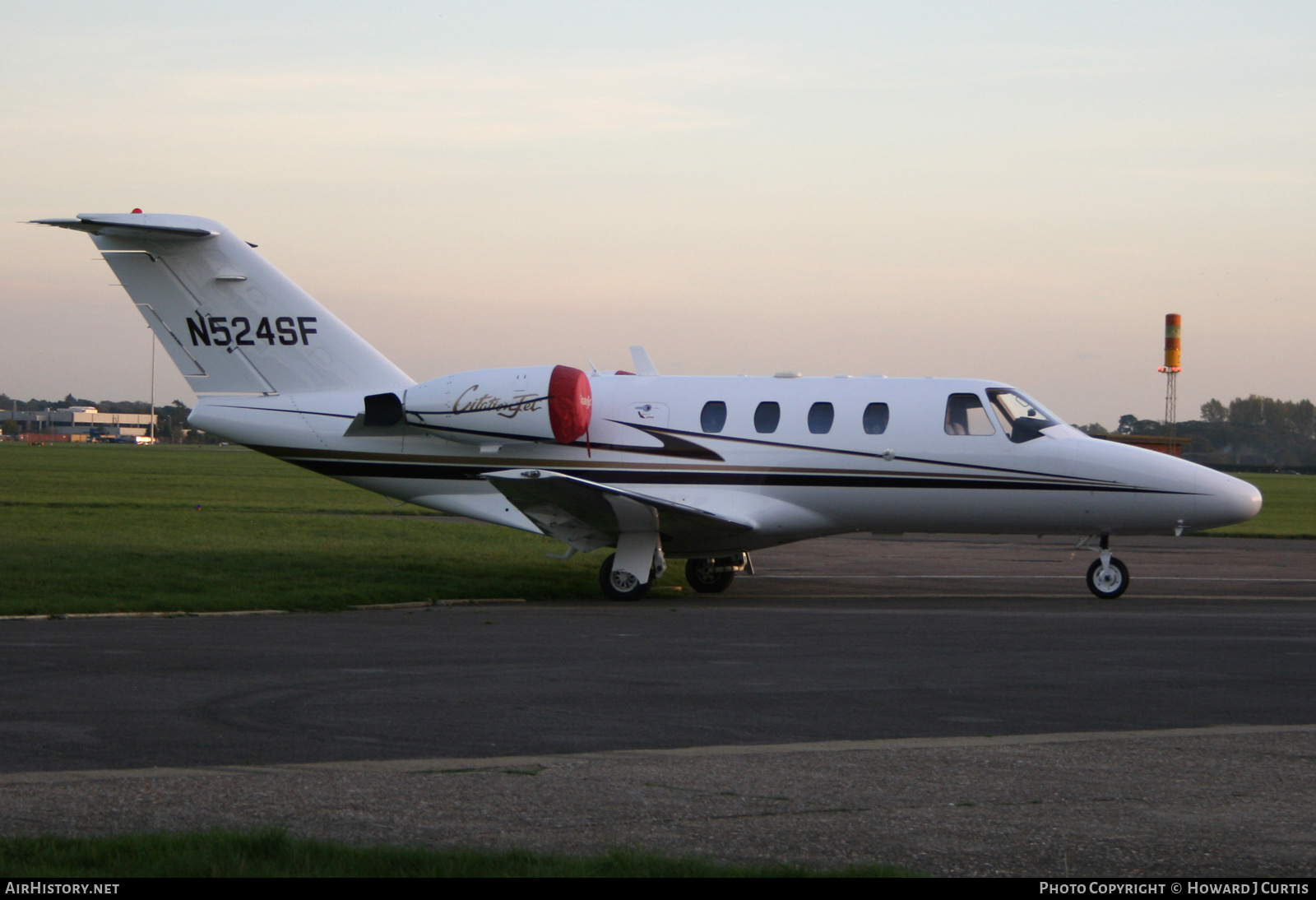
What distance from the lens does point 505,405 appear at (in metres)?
19.3

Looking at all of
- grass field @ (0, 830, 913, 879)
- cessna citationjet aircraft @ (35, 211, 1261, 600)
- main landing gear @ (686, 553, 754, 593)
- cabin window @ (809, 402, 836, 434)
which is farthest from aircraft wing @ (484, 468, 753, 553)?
grass field @ (0, 830, 913, 879)

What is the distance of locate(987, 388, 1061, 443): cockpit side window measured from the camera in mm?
18984

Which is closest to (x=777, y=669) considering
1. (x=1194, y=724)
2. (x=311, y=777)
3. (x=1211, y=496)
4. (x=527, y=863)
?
(x=1194, y=724)

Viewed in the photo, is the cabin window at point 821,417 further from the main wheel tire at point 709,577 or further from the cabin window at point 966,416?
the main wheel tire at point 709,577

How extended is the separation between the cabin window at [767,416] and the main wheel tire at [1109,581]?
16.0 ft

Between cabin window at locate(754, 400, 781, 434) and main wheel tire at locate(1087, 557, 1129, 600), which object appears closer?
main wheel tire at locate(1087, 557, 1129, 600)

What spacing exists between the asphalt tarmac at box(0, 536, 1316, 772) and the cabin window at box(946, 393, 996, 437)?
237 cm

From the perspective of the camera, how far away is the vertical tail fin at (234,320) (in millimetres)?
19875

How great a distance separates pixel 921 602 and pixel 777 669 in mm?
7307

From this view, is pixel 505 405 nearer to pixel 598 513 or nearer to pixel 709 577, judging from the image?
pixel 598 513

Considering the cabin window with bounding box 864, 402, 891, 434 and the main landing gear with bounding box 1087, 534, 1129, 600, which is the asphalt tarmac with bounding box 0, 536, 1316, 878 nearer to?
the main landing gear with bounding box 1087, 534, 1129, 600

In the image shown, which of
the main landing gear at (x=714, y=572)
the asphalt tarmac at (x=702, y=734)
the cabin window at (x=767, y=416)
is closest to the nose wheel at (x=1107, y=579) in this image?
the asphalt tarmac at (x=702, y=734)
